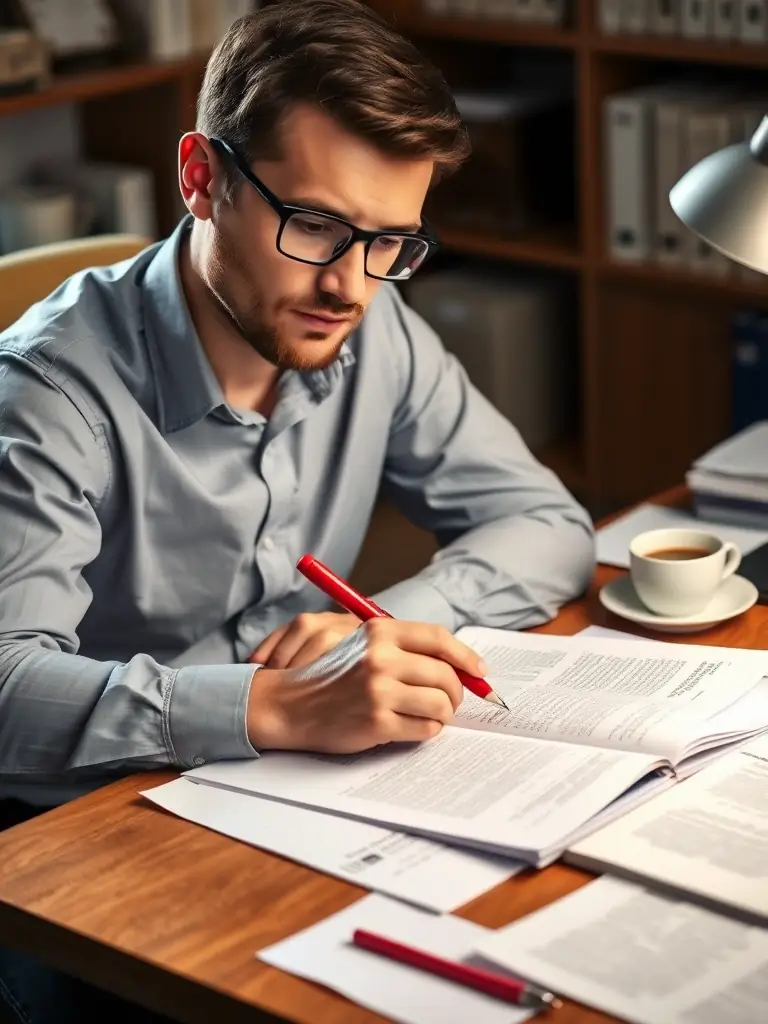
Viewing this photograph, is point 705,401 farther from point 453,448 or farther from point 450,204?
point 453,448

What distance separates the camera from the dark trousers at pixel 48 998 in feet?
4.35

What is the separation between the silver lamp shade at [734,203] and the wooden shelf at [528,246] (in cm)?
182

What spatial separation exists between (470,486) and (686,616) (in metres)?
0.34

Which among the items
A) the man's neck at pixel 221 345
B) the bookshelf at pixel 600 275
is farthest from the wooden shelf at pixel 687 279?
the man's neck at pixel 221 345

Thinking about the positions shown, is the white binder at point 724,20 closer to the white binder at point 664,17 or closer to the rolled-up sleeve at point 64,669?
the white binder at point 664,17

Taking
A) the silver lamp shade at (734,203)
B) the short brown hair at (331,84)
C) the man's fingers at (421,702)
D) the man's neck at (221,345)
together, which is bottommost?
the man's fingers at (421,702)

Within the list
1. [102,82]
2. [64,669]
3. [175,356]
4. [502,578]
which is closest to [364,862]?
[64,669]

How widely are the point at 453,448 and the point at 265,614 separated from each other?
29 centimetres

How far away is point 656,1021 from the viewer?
3.00ft

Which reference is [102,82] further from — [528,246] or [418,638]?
[418,638]

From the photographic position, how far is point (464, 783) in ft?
3.91

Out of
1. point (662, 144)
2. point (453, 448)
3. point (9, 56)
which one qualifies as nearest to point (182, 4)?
point (9, 56)

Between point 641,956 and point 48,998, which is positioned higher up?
point 641,956

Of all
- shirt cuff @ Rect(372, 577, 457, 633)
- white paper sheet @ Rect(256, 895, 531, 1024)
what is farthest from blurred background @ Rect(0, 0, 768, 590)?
white paper sheet @ Rect(256, 895, 531, 1024)
